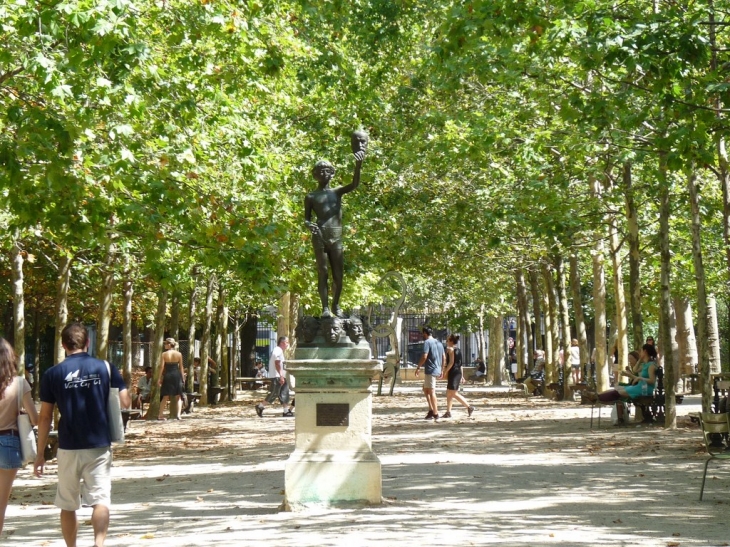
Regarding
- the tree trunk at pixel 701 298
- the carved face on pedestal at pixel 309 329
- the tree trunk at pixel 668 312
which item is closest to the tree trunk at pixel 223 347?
the tree trunk at pixel 668 312

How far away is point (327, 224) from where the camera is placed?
38.4ft

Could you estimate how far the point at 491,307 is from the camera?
57031mm

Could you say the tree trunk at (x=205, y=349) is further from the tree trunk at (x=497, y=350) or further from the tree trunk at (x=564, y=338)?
the tree trunk at (x=497, y=350)

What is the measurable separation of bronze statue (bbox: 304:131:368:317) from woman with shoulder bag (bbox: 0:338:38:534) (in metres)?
3.91

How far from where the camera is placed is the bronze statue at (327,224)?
11.7 metres

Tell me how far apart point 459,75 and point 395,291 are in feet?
75.2

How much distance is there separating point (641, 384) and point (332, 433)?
11.4 m

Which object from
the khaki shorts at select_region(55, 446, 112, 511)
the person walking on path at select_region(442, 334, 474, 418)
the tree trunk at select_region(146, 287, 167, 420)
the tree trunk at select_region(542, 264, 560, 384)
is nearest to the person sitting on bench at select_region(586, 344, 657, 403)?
the person walking on path at select_region(442, 334, 474, 418)

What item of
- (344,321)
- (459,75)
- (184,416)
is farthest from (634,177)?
(344,321)

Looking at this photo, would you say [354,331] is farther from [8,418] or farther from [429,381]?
[429,381]

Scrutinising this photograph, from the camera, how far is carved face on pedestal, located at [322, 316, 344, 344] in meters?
11.2

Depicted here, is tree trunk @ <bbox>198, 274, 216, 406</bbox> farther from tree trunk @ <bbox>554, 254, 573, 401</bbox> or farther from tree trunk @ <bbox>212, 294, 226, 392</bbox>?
tree trunk @ <bbox>554, 254, 573, 401</bbox>

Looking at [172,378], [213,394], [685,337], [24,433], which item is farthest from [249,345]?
[24,433]

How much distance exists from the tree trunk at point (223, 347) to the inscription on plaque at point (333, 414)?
25.6 meters
